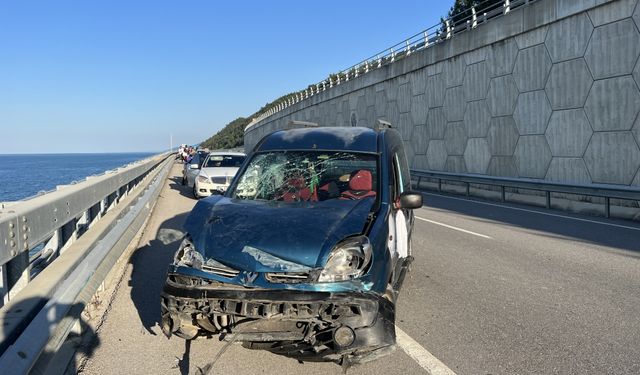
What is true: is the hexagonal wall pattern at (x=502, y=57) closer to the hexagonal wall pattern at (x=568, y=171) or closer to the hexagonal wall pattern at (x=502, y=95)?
the hexagonal wall pattern at (x=502, y=95)

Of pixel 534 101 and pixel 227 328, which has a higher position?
pixel 534 101

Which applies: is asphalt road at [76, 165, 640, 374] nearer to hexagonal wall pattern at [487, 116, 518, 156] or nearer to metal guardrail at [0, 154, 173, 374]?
metal guardrail at [0, 154, 173, 374]

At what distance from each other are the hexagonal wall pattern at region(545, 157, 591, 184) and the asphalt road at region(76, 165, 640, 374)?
20.5ft

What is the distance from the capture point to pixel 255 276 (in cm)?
353

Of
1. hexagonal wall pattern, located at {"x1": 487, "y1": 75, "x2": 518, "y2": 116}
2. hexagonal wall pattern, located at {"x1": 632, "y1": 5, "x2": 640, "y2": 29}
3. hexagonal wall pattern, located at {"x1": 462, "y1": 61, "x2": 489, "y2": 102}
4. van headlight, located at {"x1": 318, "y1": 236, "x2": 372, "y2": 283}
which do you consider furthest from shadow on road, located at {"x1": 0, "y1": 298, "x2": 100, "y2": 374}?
hexagonal wall pattern, located at {"x1": 462, "y1": 61, "x2": 489, "y2": 102}

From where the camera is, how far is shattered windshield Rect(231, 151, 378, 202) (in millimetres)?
4926

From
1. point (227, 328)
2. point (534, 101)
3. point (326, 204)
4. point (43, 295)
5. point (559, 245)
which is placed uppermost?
point (534, 101)

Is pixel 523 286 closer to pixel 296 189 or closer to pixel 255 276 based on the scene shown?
pixel 296 189

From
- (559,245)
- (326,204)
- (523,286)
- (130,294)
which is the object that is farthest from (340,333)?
(559,245)

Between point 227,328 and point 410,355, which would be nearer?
point 227,328

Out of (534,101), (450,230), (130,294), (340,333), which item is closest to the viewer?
(340,333)

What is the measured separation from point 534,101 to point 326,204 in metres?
15.3

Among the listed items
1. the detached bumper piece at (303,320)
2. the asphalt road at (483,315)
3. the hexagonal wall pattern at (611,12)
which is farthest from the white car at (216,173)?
the hexagonal wall pattern at (611,12)

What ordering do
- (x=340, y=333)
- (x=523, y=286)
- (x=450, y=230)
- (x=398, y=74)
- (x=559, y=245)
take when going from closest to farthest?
(x=340, y=333) → (x=523, y=286) → (x=559, y=245) → (x=450, y=230) → (x=398, y=74)
